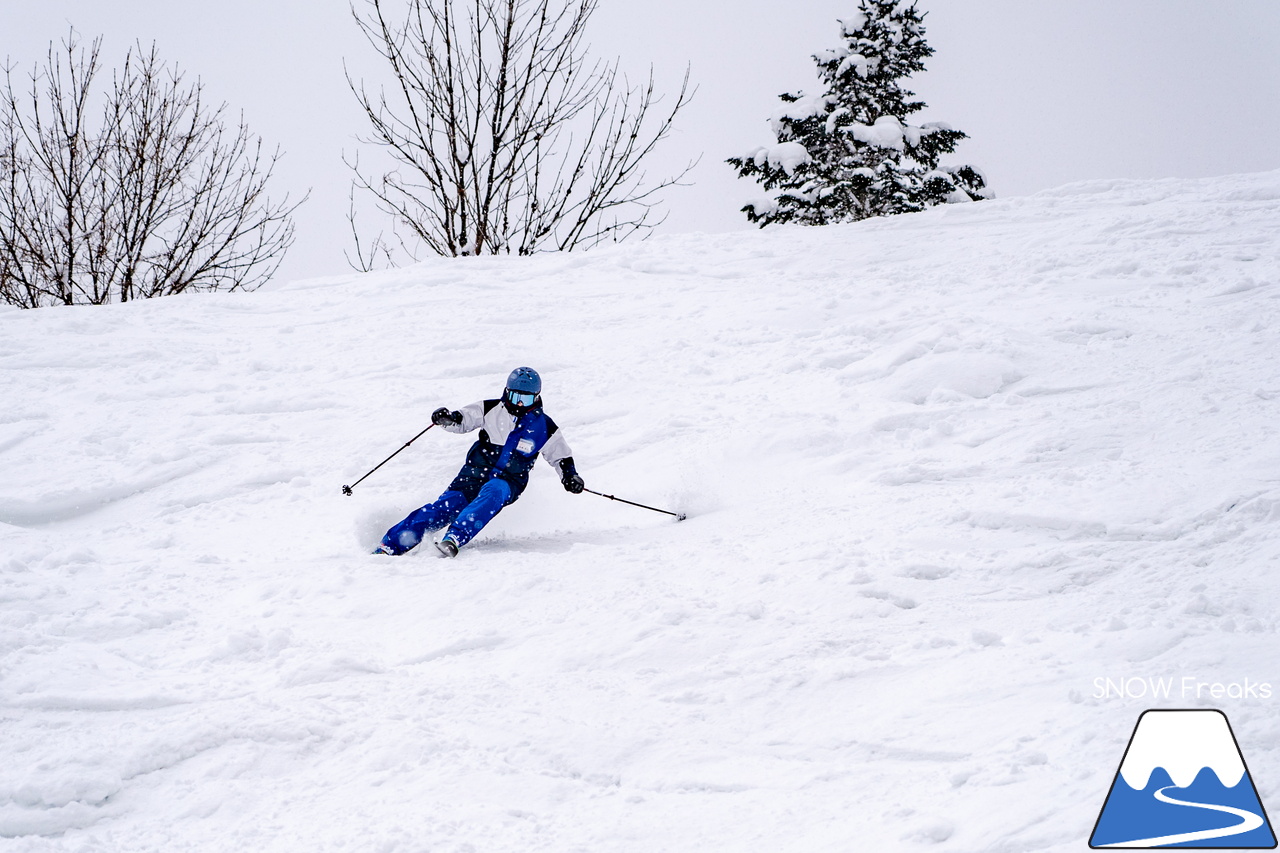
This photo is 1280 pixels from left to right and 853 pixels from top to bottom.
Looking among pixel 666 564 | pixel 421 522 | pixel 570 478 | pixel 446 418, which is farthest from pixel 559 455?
pixel 666 564

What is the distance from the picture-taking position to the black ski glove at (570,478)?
541 cm

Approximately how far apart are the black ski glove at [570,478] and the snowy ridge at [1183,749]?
3350 millimetres

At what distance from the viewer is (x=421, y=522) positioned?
5109mm

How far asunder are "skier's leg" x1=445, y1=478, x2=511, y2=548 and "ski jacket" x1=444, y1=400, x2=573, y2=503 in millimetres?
119

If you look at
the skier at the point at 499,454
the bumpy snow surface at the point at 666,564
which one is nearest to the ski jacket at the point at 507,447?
the skier at the point at 499,454

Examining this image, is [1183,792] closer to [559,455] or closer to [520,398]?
[559,455]

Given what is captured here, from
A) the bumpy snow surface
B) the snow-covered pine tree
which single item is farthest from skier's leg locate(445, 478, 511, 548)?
the snow-covered pine tree

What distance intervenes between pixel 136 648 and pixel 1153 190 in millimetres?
11065

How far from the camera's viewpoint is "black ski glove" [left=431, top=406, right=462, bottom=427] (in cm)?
557

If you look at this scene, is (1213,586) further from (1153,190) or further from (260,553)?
(1153,190)

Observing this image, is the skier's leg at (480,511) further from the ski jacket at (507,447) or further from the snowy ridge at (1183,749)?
the snowy ridge at (1183,749)

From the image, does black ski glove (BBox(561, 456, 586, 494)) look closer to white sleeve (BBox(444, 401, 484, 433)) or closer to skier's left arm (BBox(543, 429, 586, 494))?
skier's left arm (BBox(543, 429, 586, 494))

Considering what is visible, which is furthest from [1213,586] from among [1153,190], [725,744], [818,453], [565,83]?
[565,83]

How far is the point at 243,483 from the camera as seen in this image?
5.88 m
